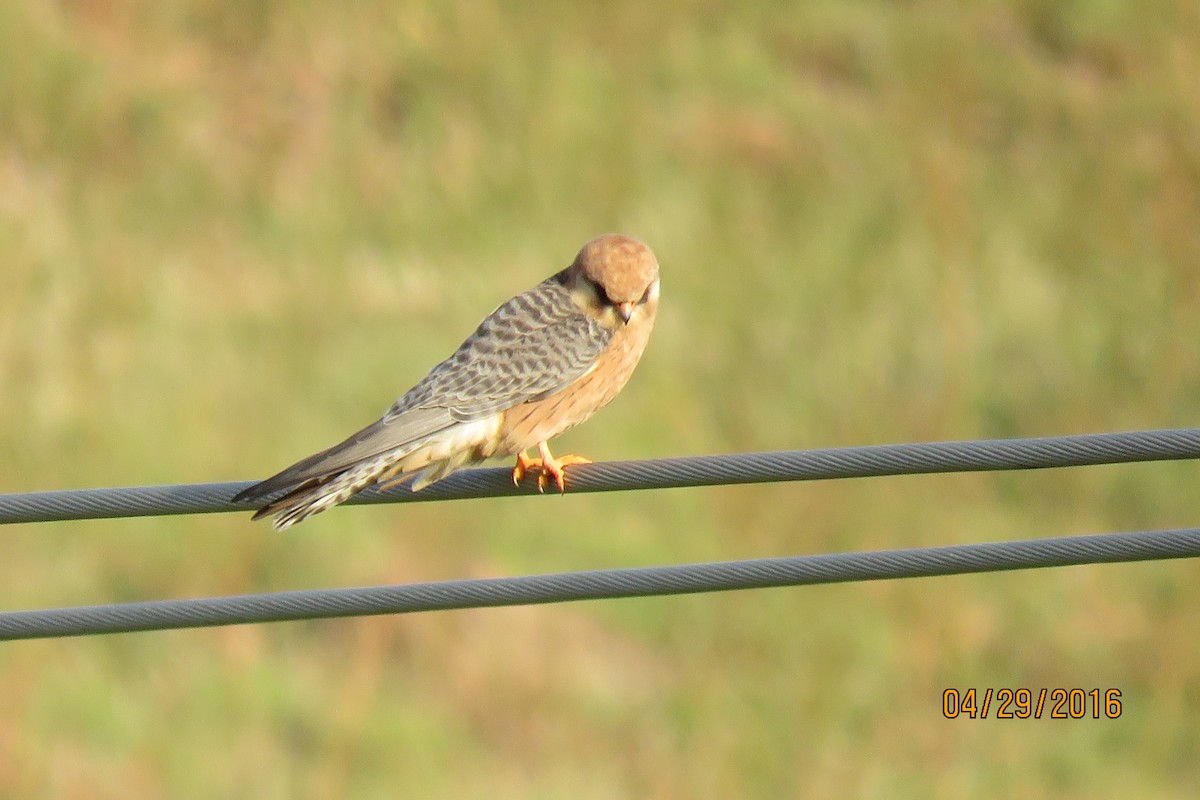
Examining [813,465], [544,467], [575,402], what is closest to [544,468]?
[544,467]

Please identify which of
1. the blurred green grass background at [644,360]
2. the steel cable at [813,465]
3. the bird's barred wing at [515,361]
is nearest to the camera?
the steel cable at [813,465]

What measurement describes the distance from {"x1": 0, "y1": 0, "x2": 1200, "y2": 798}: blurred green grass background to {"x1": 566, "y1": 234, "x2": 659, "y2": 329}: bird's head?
6.81 m

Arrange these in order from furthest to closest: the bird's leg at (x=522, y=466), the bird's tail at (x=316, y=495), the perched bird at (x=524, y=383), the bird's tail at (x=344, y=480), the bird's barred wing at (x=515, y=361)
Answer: the bird's barred wing at (x=515, y=361) → the bird's leg at (x=522, y=466) → the perched bird at (x=524, y=383) → the bird's tail at (x=316, y=495) → the bird's tail at (x=344, y=480)

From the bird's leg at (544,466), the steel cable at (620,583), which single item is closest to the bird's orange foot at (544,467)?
the bird's leg at (544,466)

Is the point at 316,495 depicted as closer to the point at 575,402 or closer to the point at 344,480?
the point at 344,480

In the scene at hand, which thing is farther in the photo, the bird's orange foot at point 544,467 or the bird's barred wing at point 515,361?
the bird's barred wing at point 515,361

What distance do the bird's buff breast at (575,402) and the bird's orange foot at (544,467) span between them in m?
0.15

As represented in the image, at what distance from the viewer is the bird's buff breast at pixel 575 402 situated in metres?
5.31

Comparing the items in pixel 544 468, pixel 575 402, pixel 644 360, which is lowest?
pixel 544 468

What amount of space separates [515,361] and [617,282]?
46 centimetres

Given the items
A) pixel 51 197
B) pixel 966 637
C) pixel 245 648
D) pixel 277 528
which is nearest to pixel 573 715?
pixel 245 648

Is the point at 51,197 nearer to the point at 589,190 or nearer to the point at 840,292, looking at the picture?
the point at 589,190

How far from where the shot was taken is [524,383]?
17.4ft

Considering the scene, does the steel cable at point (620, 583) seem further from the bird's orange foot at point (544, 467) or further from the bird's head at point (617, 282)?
the bird's head at point (617, 282)
